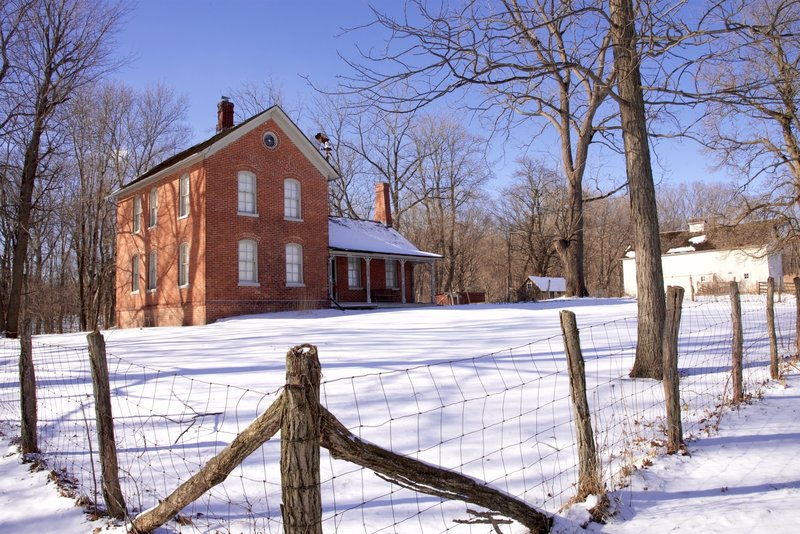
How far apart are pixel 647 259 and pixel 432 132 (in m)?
41.7

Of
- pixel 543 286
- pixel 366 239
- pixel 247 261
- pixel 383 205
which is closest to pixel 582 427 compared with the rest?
pixel 247 261

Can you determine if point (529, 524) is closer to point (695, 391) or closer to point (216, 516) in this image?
point (216, 516)

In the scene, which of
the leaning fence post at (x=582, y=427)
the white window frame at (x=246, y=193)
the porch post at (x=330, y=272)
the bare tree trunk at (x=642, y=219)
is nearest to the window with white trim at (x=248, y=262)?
the white window frame at (x=246, y=193)

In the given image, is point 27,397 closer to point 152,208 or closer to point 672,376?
point 672,376

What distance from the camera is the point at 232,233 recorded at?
2117 cm

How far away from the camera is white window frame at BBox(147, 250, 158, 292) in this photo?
78.1 ft

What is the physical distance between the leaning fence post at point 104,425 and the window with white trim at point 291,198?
19571mm

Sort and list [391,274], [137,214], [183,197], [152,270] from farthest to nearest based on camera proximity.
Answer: [391,274] < [137,214] < [152,270] < [183,197]

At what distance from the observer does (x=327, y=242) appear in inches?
967

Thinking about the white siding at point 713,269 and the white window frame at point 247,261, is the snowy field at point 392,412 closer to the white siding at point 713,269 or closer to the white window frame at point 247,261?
the white window frame at point 247,261

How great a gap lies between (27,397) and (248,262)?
54.2 feet

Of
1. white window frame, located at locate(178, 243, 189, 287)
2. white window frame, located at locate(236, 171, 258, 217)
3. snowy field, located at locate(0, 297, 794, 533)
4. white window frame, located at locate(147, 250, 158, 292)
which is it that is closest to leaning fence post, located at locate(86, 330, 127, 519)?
snowy field, located at locate(0, 297, 794, 533)

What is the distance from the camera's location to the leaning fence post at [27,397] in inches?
215

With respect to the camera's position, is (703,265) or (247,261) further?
(703,265)
